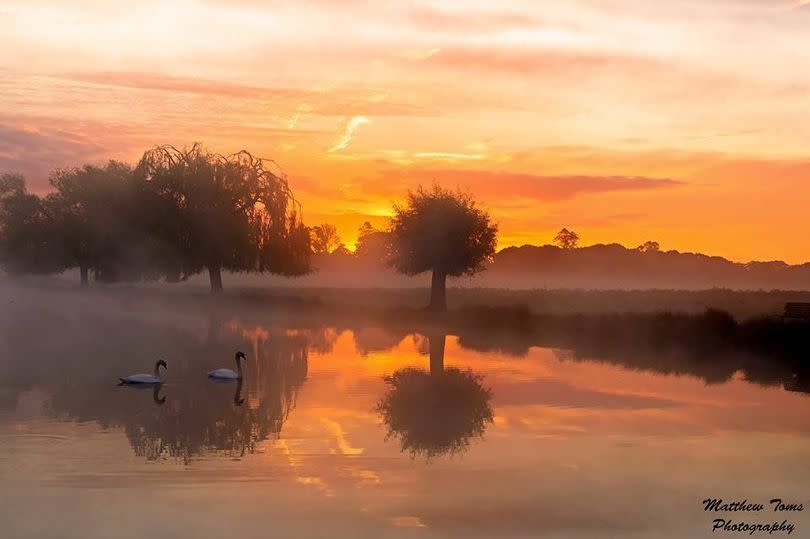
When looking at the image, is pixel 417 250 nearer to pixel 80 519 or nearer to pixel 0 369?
pixel 0 369

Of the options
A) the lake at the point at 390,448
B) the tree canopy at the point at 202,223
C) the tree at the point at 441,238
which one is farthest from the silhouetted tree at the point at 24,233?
the lake at the point at 390,448

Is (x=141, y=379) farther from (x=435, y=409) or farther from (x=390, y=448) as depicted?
(x=390, y=448)

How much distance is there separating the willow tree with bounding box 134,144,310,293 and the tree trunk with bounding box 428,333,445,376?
20.1 m

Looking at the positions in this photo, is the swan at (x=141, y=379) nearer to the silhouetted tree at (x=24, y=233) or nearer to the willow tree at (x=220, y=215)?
the willow tree at (x=220, y=215)

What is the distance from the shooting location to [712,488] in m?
14.3

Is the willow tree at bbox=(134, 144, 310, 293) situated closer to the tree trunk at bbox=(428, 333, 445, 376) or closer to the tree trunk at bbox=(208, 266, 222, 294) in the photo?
the tree trunk at bbox=(208, 266, 222, 294)

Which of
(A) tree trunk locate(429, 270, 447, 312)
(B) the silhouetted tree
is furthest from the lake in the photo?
(B) the silhouetted tree

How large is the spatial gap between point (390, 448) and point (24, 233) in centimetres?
7935

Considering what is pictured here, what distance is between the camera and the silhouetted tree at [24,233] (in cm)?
8675

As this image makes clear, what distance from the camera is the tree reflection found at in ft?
57.9

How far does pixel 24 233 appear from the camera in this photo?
89.4m

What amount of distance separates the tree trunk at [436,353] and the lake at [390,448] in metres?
0.31

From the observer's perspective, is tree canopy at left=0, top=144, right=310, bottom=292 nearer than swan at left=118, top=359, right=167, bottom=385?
No

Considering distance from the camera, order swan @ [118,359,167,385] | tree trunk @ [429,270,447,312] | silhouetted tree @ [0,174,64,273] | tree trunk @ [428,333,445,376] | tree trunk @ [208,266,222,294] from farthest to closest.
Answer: silhouetted tree @ [0,174,64,273] < tree trunk @ [208,266,222,294] < tree trunk @ [429,270,447,312] < tree trunk @ [428,333,445,376] < swan @ [118,359,167,385]
